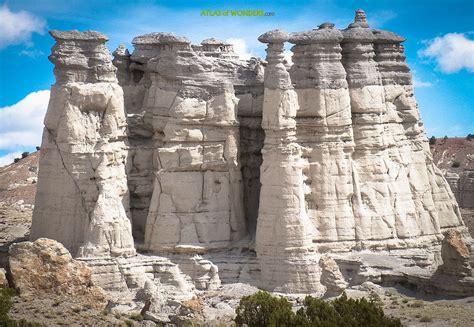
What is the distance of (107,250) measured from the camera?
44531mm

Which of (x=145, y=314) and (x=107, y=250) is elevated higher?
(x=107, y=250)

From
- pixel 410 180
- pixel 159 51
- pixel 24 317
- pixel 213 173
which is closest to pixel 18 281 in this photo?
pixel 24 317

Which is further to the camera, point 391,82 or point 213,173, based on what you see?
point 391,82

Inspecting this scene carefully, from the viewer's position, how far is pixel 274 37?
45625 mm

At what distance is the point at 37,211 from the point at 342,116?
1235cm

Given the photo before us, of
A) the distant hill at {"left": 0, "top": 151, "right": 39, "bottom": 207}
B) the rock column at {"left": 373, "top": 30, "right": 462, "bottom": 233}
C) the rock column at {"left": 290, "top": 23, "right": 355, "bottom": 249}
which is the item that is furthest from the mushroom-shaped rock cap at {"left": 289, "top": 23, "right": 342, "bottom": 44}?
the distant hill at {"left": 0, "top": 151, "right": 39, "bottom": 207}

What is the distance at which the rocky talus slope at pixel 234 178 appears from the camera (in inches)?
1767

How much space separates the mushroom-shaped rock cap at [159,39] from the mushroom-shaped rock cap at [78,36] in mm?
2464

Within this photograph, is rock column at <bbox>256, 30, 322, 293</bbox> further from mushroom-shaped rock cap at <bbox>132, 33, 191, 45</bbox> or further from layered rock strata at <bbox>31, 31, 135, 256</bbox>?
layered rock strata at <bbox>31, 31, 135, 256</bbox>

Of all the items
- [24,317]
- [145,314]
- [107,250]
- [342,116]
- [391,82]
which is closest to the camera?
[24,317]

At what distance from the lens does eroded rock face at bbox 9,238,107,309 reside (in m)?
40.9

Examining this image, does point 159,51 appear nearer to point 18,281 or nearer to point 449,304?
point 18,281

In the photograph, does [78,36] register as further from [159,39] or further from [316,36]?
[316,36]

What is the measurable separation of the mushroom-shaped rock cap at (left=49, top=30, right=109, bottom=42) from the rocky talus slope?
0.05 metres
